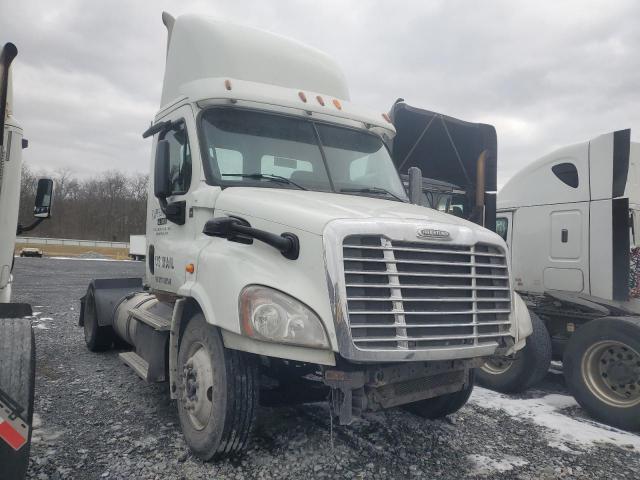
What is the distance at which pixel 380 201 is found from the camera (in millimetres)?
4078

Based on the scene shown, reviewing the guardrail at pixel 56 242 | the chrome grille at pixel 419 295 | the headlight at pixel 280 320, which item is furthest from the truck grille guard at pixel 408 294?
the guardrail at pixel 56 242

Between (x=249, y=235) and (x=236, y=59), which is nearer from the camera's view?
(x=249, y=235)

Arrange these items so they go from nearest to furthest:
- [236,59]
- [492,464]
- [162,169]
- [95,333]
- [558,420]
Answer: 1. [492,464]
2. [162,169]
3. [236,59]
4. [558,420]
5. [95,333]

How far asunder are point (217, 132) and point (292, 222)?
4.55ft

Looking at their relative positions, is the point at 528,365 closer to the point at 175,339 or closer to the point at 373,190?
the point at 373,190

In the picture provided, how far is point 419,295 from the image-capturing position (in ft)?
10.2

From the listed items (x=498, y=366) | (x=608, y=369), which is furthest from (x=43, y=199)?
(x=608, y=369)

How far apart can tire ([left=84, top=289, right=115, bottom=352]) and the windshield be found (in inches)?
165

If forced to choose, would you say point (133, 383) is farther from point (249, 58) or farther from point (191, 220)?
point (249, 58)

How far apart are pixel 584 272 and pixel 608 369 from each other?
5.23 feet

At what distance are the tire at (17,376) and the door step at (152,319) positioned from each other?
1.29m

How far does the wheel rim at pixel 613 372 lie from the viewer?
16.0 ft

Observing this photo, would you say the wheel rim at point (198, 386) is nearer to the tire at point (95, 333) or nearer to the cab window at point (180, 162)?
the cab window at point (180, 162)

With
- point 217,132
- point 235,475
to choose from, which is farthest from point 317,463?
point 217,132
